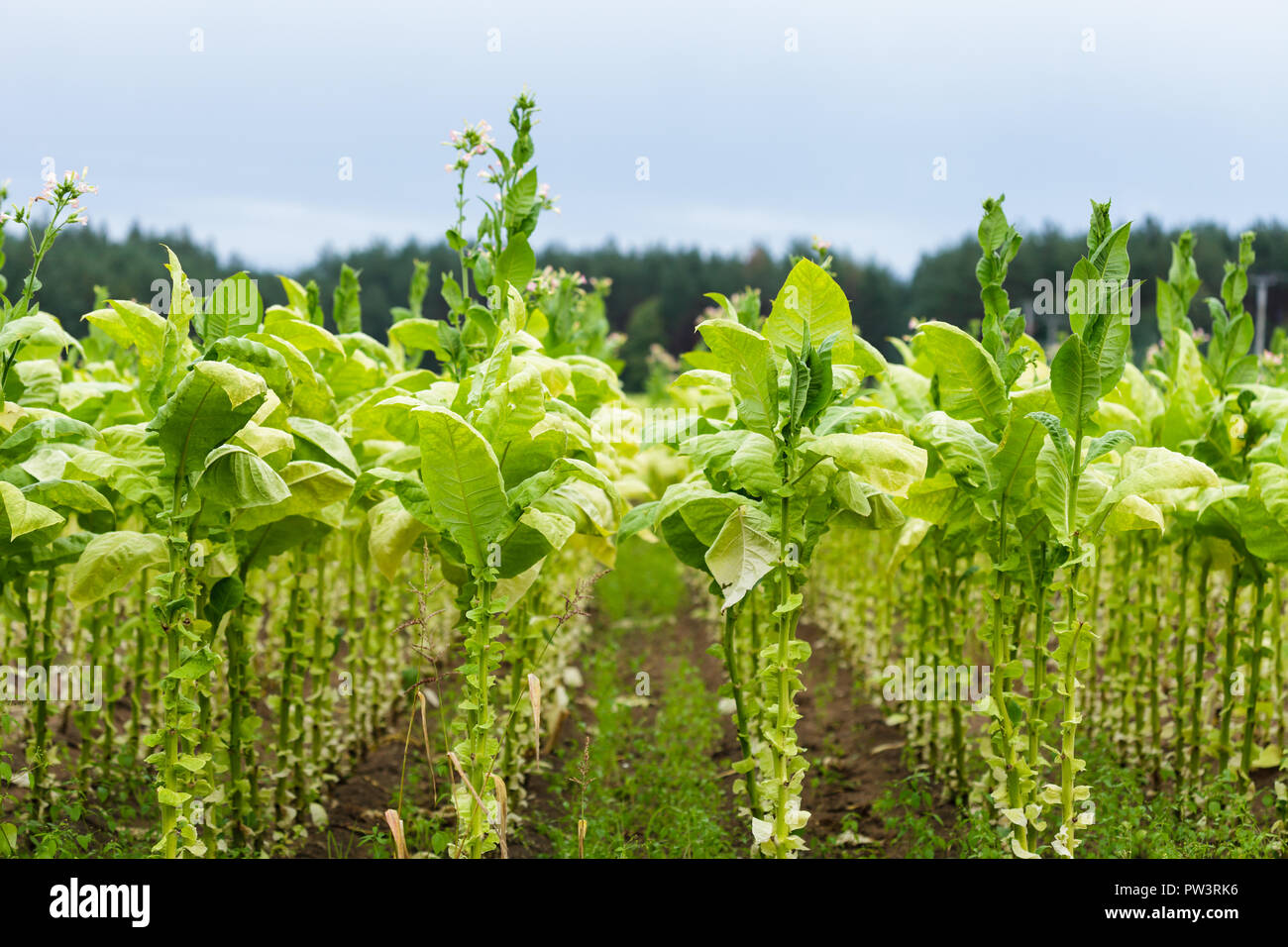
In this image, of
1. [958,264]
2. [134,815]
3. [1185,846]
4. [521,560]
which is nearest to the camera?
[521,560]

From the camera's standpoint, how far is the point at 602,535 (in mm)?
3363

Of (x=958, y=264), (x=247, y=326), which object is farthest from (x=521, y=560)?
(x=958, y=264)

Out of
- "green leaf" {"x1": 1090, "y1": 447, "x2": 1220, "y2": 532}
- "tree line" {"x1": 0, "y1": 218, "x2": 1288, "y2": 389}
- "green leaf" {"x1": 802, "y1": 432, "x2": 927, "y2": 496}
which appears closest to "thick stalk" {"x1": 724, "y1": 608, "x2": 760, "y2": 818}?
"green leaf" {"x1": 802, "y1": 432, "x2": 927, "y2": 496}

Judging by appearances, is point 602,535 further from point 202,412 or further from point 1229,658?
point 1229,658

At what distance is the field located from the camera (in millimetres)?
→ 2764

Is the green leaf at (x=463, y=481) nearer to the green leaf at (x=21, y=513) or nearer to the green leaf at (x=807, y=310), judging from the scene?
the green leaf at (x=807, y=310)

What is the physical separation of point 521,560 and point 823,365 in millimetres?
1073

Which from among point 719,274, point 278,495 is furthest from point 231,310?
point 719,274

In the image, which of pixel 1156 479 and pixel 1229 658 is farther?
pixel 1229 658

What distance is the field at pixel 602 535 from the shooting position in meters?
A: 2.76

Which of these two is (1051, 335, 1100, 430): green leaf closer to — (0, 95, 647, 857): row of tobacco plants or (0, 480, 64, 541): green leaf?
(0, 95, 647, 857): row of tobacco plants
